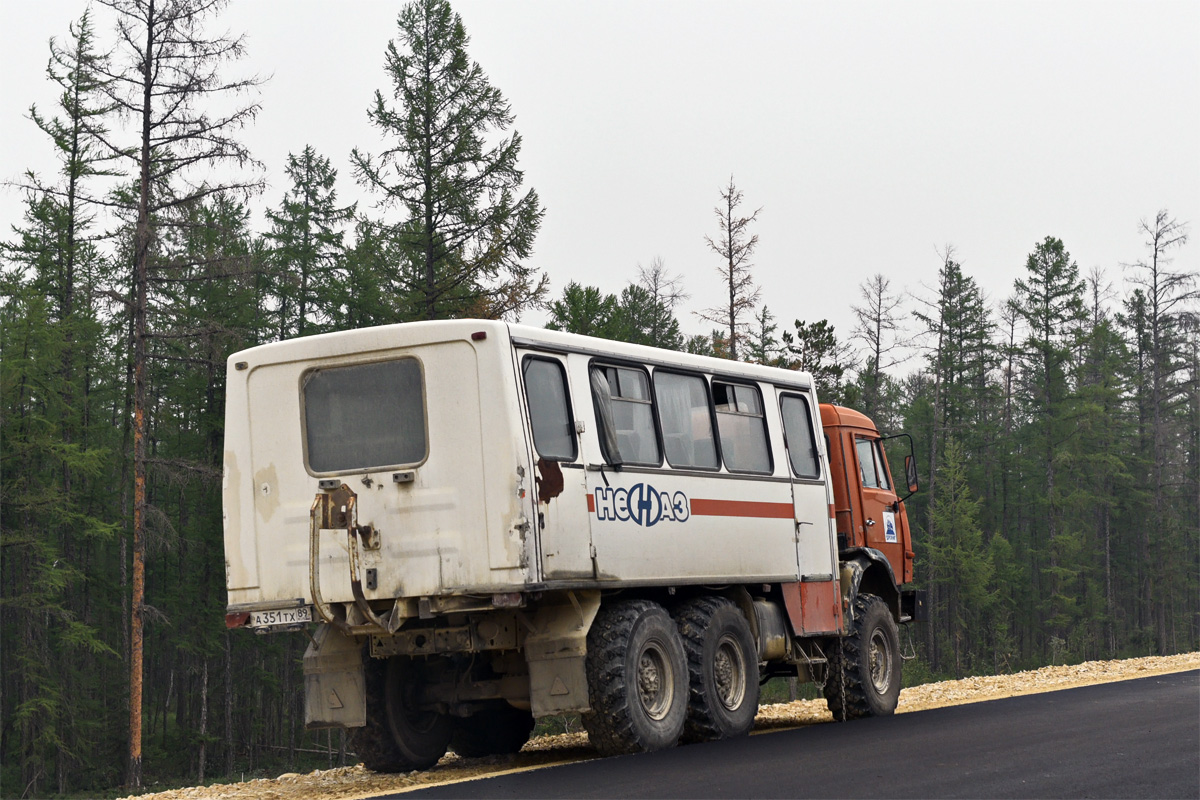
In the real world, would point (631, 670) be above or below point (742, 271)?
below

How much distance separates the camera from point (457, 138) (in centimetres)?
3303

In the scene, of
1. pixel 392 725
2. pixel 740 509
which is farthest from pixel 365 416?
pixel 740 509

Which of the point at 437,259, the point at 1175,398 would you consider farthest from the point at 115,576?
the point at 1175,398

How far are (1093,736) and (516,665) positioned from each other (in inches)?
179

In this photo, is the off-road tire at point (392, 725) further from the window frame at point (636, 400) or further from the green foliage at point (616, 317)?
the green foliage at point (616, 317)

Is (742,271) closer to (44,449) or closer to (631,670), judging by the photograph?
(44,449)

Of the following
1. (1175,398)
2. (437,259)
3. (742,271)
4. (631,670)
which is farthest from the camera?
(1175,398)

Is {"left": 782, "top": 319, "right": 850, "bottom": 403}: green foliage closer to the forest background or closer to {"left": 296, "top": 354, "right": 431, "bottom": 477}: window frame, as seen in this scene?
the forest background

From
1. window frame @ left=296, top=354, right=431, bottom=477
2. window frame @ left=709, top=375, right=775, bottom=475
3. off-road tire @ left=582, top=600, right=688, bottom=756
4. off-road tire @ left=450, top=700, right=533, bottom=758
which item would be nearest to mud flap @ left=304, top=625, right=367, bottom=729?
window frame @ left=296, top=354, right=431, bottom=477

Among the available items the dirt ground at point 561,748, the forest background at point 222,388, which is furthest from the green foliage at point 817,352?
the dirt ground at point 561,748

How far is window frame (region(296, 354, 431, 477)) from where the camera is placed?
9.48m

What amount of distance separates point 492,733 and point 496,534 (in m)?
3.63

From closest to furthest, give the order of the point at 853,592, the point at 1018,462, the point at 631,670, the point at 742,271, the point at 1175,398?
the point at 631,670 < the point at 853,592 < the point at 742,271 < the point at 1018,462 < the point at 1175,398

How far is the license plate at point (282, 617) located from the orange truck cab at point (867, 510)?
6.13 metres
